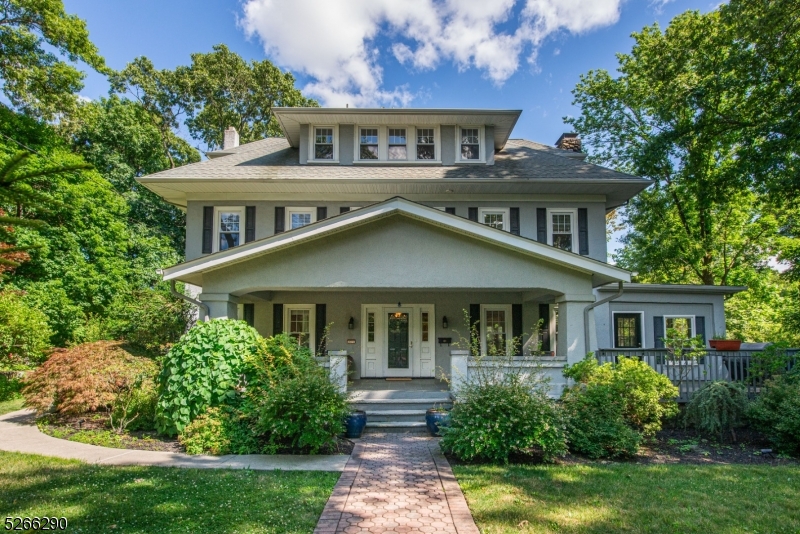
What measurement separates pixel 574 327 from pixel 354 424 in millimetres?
5027


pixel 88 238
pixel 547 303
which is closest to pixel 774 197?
pixel 547 303

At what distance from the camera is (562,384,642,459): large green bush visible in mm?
6926

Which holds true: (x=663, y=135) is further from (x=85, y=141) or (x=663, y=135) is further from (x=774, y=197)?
(x=85, y=141)

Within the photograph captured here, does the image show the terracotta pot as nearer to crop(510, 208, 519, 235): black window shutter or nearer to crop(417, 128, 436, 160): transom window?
crop(510, 208, 519, 235): black window shutter

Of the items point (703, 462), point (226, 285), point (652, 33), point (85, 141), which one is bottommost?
point (703, 462)

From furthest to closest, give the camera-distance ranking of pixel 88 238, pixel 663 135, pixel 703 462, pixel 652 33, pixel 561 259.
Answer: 1. pixel 652 33
2. pixel 88 238
3. pixel 663 135
4. pixel 561 259
5. pixel 703 462

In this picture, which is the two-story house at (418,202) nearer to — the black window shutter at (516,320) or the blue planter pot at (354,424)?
the black window shutter at (516,320)

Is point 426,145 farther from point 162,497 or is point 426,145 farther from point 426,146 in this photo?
point 162,497

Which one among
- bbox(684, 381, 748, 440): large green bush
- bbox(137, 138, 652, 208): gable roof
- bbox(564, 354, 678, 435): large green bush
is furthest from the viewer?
bbox(137, 138, 652, 208): gable roof

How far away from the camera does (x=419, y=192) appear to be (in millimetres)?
12539

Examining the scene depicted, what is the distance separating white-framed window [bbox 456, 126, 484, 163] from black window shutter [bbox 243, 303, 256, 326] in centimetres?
778

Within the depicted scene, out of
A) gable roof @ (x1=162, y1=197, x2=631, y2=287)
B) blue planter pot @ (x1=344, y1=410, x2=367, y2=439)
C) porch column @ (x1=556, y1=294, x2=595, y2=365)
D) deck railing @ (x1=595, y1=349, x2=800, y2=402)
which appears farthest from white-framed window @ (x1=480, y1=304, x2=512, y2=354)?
blue planter pot @ (x1=344, y1=410, x2=367, y2=439)

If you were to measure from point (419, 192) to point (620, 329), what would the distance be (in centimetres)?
729

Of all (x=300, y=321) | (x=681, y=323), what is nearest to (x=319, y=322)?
(x=300, y=321)
